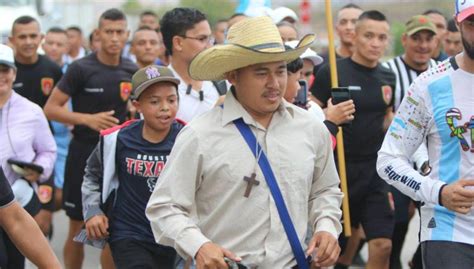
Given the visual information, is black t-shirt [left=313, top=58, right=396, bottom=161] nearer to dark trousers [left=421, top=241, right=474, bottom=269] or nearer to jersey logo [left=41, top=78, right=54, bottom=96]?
dark trousers [left=421, top=241, right=474, bottom=269]

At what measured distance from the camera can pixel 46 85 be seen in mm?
11227

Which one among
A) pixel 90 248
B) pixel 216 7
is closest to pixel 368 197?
pixel 90 248

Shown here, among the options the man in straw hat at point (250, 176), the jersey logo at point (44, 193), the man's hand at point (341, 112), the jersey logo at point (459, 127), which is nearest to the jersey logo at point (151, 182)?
the man's hand at point (341, 112)

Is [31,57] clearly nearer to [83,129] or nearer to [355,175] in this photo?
[83,129]

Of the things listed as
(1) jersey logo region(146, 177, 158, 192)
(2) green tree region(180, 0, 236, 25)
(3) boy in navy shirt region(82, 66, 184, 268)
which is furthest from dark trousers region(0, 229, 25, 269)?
(2) green tree region(180, 0, 236, 25)

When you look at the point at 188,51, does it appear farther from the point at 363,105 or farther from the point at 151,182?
the point at 363,105

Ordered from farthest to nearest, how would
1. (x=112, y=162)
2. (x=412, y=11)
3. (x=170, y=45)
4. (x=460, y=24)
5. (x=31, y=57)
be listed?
(x=412, y=11) → (x=31, y=57) → (x=170, y=45) → (x=112, y=162) → (x=460, y=24)

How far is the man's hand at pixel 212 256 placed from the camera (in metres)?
4.71

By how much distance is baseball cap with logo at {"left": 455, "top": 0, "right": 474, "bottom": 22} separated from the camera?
17.7 ft

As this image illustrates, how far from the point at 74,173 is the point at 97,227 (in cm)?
299

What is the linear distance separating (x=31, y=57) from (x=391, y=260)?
4.38 meters

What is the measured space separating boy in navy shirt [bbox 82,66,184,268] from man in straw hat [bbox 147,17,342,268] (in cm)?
178

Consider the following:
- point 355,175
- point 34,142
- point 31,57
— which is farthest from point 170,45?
point 31,57

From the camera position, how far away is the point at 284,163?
498 centimetres
